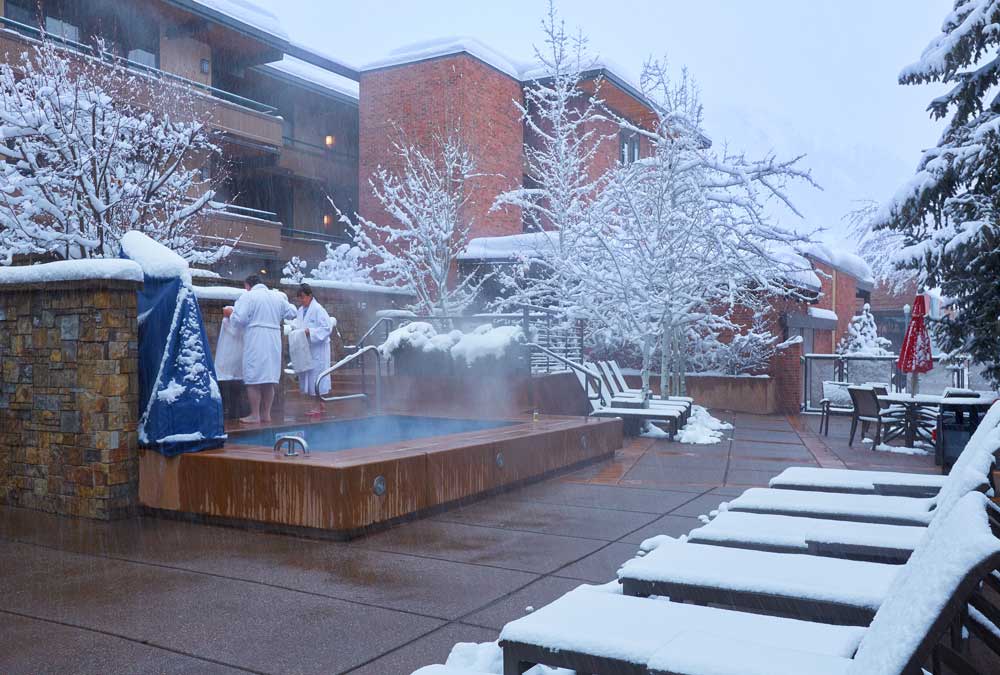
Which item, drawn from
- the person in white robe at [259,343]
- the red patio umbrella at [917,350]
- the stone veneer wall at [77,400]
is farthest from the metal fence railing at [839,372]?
the stone veneer wall at [77,400]

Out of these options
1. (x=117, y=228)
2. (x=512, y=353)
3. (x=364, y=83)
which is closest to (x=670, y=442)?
(x=512, y=353)

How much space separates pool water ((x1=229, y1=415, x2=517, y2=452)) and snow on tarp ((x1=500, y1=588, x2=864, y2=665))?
6.77 meters

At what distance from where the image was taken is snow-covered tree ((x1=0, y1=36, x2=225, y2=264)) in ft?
45.3

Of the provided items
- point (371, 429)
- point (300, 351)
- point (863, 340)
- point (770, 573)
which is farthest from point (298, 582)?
point (863, 340)

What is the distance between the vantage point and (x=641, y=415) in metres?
13.4

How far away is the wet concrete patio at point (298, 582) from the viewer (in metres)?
3.80

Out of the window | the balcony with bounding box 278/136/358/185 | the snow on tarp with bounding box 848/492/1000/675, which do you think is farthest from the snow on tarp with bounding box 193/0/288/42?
the snow on tarp with bounding box 848/492/1000/675

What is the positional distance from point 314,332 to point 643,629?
1000 cm

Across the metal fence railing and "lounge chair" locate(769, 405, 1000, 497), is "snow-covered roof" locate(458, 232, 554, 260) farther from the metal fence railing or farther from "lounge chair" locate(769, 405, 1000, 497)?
"lounge chair" locate(769, 405, 1000, 497)

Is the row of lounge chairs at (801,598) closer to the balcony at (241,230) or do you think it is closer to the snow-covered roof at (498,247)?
the snow-covered roof at (498,247)

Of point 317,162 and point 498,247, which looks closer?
point 498,247

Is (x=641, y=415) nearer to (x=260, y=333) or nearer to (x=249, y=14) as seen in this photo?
(x=260, y=333)

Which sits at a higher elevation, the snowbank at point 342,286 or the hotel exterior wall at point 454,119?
the hotel exterior wall at point 454,119

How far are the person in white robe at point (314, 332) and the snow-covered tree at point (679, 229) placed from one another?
5480 mm
